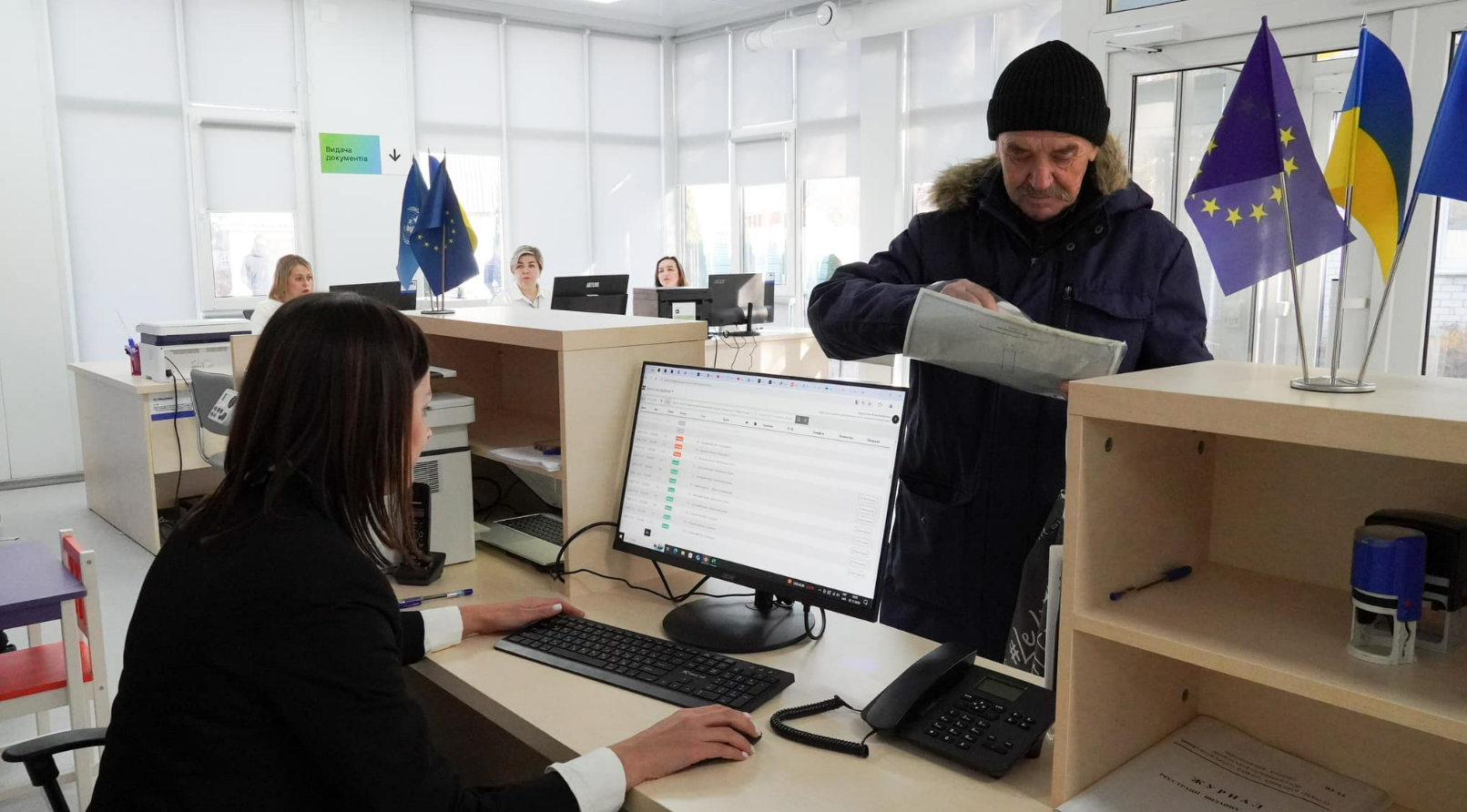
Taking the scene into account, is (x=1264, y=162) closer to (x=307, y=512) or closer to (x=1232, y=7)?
(x=307, y=512)

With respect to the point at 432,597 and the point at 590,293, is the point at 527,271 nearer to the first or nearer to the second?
the point at 590,293

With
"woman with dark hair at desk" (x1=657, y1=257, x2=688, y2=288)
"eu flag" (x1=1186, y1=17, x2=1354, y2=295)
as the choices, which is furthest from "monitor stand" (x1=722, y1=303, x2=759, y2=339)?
"eu flag" (x1=1186, y1=17, x2=1354, y2=295)

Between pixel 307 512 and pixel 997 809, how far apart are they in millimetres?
771

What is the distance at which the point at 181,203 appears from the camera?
635 centimetres

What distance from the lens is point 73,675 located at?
86.4 inches

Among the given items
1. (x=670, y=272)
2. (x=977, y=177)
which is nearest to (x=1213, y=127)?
(x=977, y=177)

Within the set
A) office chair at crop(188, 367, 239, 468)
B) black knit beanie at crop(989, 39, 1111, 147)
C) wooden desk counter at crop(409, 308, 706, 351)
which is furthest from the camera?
office chair at crop(188, 367, 239, 468)

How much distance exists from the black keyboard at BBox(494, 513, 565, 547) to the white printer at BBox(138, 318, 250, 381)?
10.3 feet

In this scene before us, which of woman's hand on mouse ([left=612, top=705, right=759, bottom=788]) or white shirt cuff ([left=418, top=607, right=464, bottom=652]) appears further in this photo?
white shirt cuff ([left=418, top=607, right=464, bottom=652])

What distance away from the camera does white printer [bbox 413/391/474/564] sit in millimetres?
1835

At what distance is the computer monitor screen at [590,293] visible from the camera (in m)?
5.66

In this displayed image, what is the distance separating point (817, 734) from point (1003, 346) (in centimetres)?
49

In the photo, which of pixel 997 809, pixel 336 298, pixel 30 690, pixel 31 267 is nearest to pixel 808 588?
pixel 997 809

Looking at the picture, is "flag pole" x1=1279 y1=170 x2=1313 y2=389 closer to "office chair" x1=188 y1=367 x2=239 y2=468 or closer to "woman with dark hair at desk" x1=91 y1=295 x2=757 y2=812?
"woman with dark hair at desk" x1=91 y1=295 x2=757 y2=812
